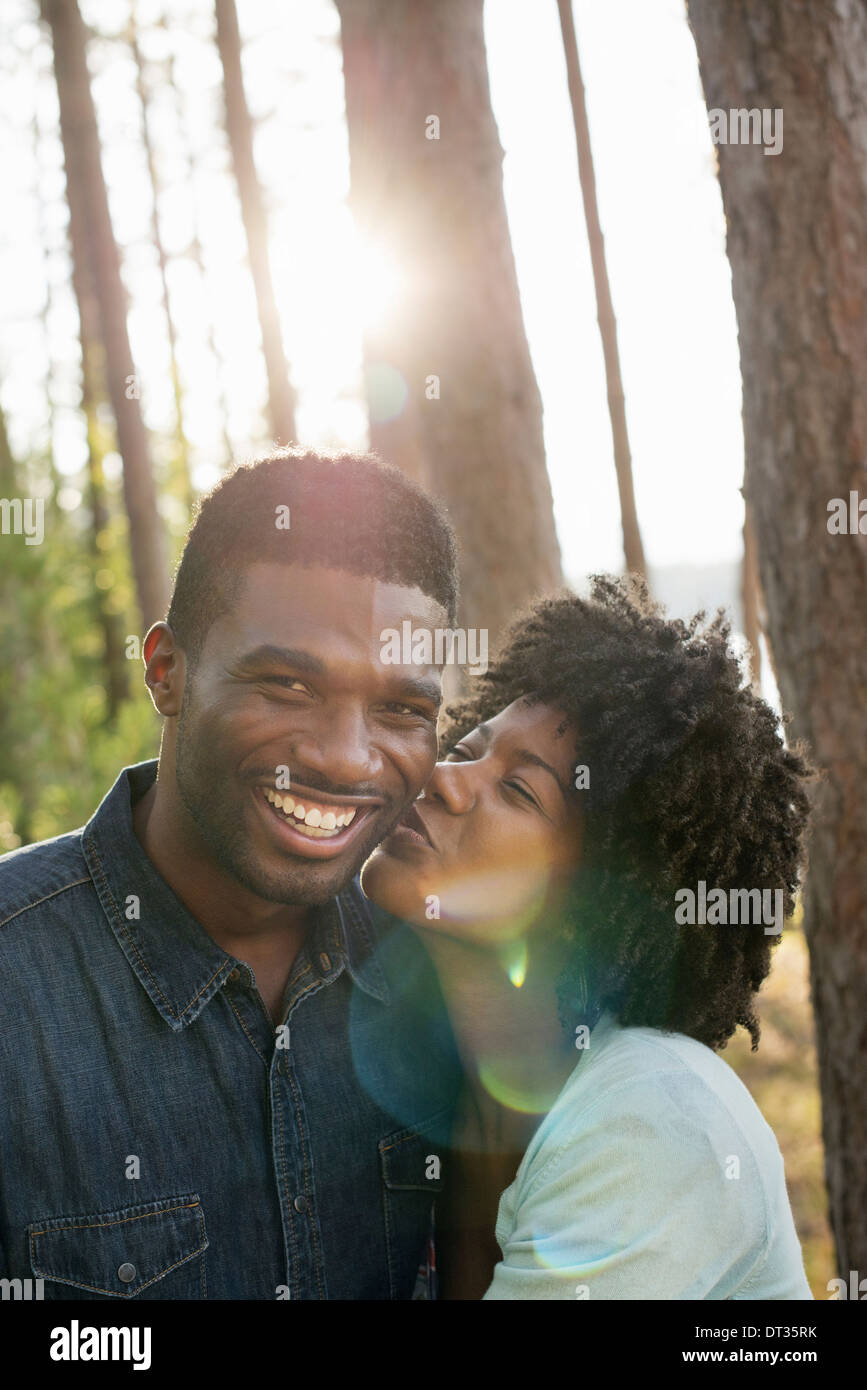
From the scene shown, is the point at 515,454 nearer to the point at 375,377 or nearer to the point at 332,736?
the point at 375,377

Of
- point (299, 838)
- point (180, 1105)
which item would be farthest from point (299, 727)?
point (180, 1105)

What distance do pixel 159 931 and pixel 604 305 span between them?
200 inches

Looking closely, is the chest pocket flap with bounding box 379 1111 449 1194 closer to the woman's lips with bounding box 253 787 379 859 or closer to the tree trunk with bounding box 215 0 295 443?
the woman's lips with bounding box 253 787 379 859

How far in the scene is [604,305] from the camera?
6590mm

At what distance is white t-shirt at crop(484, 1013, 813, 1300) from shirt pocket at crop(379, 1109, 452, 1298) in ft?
0.91

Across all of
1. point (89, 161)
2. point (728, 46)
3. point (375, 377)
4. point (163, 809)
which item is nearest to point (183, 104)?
point (89, 161)

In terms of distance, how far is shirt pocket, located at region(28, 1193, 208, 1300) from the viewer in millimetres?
2195

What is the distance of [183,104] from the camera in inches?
667

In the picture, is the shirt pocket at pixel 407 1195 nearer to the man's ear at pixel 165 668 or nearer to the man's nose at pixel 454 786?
the man's nose at pixel 454 786

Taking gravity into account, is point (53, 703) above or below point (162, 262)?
below

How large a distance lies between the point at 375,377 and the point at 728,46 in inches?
87.2

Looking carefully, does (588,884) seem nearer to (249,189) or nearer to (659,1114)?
(659,1114)

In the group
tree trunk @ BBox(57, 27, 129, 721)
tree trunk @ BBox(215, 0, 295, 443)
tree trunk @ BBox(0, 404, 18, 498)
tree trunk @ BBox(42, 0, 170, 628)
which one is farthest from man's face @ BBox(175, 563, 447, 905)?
→ tree trunk @ BBox(57, 27, 129, 721)

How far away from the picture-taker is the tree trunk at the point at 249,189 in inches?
357
